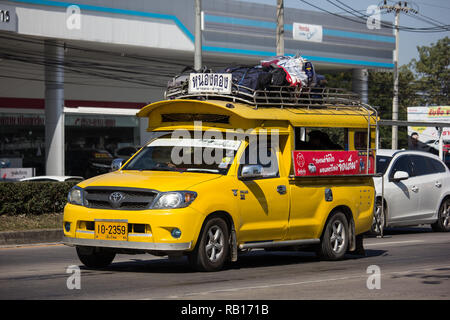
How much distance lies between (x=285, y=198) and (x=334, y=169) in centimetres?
130

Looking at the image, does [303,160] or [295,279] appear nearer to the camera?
[295,279]

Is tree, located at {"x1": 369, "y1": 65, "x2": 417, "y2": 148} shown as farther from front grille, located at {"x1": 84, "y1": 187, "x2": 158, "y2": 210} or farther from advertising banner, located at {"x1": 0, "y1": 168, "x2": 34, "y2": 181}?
front grille, located at {"x1": 84, "y1": 187, "x2": 158, "y2": 210}

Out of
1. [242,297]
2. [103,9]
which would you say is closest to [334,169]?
[242,297]

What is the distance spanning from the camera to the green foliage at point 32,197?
685 inches

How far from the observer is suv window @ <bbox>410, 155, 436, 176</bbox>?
19.1 m

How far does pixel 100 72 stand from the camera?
45.8 m

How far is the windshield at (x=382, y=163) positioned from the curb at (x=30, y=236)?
22.7 feet

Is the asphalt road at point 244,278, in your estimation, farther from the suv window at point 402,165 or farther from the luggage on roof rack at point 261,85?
the suv window at point 402,165

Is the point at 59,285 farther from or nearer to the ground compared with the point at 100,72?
nearer to the ground

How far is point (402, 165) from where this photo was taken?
1867cm

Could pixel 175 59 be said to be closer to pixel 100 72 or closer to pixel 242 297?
pixel 100 72

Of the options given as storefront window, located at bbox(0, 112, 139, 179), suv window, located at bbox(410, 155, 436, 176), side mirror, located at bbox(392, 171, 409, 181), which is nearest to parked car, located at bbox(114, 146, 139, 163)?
storefront window, located at bbox(0, 112, 139, 179)

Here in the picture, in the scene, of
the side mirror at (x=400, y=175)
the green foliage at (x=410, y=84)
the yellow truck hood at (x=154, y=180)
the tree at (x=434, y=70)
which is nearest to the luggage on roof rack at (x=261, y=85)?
the yellow truck hood at (x=154, y=180)

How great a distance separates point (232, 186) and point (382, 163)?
8.48 meters
